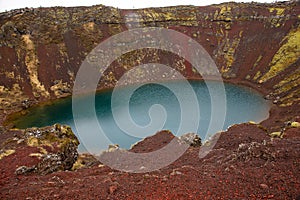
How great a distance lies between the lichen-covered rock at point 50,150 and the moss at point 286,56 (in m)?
63.7

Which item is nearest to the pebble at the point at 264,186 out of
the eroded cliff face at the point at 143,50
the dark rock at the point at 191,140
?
the dark rock at the point at 191,140

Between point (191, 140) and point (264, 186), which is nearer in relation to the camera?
point (264, 186)

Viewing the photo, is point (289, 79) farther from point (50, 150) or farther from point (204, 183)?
point (50, 150)

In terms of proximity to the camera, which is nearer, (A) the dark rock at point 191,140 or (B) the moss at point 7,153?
(B) the moss at point 7,153

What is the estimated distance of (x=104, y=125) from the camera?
170ft

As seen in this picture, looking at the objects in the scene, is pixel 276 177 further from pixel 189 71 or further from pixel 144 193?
pixel 189 71

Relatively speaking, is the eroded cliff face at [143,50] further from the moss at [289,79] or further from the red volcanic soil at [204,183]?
the red volcanic soil at [204,183]

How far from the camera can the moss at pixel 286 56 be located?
245 feet

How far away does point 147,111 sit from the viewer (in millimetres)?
58594

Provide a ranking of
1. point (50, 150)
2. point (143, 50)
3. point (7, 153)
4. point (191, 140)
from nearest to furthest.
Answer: point (7, 153) < point (50, 150) < point (191, 140) < point (143, 50)

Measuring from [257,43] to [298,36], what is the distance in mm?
13694

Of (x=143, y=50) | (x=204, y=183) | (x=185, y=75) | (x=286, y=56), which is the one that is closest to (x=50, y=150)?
(x=204, y=183)

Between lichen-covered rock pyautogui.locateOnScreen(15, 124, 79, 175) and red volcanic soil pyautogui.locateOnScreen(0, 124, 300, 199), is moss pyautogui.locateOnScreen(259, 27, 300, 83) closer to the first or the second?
red volcanic soil pyautogui.locateOnScreen(0, 124, 300, 199)

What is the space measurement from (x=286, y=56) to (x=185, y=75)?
34087mm
